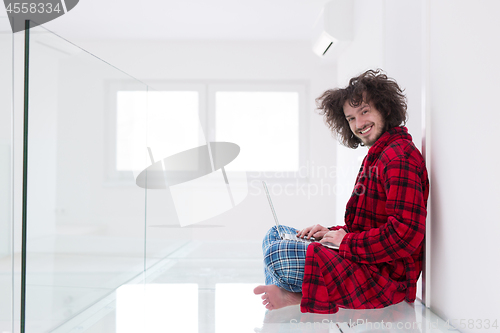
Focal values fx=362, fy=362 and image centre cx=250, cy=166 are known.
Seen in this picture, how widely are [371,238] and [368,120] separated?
0.46 meters

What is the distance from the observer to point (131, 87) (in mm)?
2037

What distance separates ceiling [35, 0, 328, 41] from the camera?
276 cm

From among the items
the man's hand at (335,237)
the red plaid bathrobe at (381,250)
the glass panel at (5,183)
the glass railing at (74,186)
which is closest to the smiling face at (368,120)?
the red plaid bathrobe at (381,250)

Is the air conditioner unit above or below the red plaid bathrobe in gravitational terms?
above

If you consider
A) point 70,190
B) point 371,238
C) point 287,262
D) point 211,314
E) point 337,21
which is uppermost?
point 337,21

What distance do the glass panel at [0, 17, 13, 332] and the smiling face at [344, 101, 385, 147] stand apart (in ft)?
4.18

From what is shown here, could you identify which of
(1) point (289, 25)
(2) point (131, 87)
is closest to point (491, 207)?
(2) point (131, 87)

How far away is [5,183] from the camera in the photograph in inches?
51.8

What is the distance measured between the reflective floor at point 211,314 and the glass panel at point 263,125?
151cm

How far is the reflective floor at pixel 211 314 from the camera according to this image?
4.07 ft

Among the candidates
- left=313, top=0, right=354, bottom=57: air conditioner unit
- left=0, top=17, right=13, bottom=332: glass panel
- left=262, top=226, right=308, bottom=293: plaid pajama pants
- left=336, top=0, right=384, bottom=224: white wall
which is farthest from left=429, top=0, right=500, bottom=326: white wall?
left=0, top=17, right=13, bottom=332: glass panel

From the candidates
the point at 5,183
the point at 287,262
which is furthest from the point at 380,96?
the point at 5,183

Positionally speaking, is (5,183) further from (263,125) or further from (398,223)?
(263,125)

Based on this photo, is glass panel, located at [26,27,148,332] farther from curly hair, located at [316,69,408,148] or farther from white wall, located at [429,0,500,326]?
white wall, located at [429,0,500,326]
